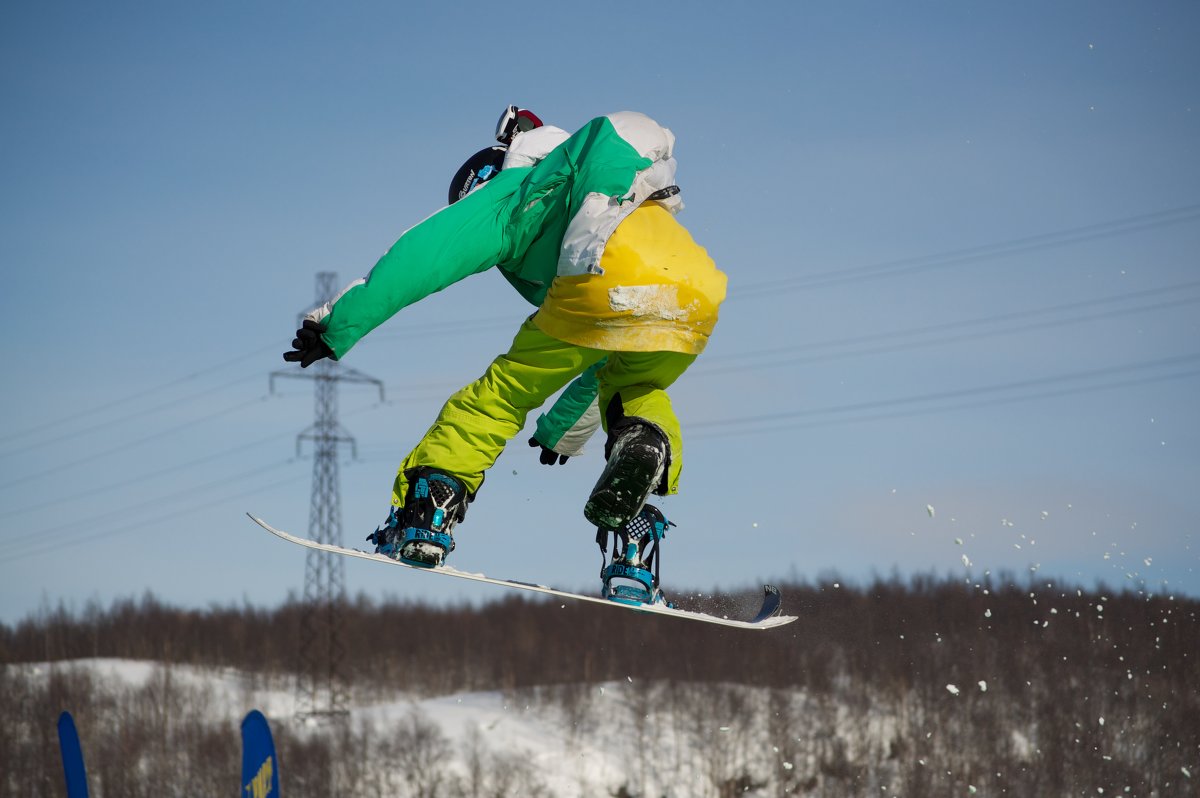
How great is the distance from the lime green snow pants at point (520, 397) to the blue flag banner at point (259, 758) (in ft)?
6.44

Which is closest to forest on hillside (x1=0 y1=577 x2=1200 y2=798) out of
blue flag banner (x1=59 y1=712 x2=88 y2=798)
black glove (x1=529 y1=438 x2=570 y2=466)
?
blue flag banner (x1=59 y1=712 x2=88 y2=798)

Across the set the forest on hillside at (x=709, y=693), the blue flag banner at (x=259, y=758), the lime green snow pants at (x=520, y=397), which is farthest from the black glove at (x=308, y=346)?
the forest on hillside at (x=709, y=693)

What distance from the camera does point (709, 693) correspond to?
166 ft

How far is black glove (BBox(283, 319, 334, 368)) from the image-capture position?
4.74m

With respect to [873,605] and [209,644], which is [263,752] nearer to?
[873,605]

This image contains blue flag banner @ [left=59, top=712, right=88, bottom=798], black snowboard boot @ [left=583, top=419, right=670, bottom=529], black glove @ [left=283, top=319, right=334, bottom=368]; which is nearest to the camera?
black glove @ [left=283, top=319, right=334, bottom=368]

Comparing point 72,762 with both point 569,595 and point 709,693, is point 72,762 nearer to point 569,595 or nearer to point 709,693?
point 569,595

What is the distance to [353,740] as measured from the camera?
47469mm

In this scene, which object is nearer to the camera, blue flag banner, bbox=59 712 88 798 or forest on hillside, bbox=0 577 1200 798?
blue flag banner, bbox=59 712 88 798

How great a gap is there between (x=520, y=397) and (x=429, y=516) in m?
0.52

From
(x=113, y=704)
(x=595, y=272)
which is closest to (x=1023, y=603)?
(x=595, y=272)

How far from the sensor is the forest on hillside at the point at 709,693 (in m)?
29.8

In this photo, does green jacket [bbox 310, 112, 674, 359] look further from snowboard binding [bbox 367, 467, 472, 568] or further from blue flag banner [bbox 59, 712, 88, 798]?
blue flag banner [bbox 59, 712, 88, 798]

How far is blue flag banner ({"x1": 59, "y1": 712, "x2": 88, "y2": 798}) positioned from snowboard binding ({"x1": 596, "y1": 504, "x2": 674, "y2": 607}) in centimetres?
418
